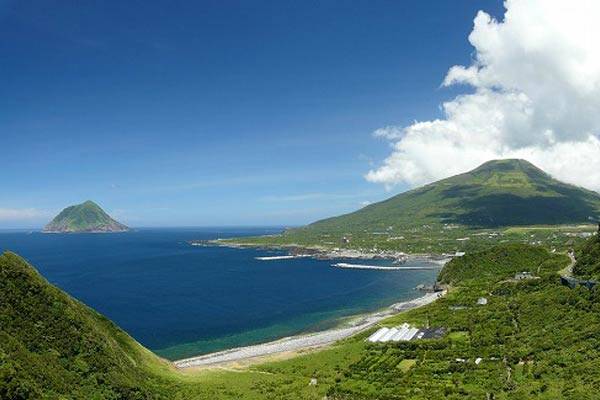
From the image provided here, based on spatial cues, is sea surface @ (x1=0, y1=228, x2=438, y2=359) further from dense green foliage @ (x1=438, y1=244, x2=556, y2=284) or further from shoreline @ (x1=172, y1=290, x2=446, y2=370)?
dense green foliage @ (x1=438, y1=244, x2=556, y2=284)

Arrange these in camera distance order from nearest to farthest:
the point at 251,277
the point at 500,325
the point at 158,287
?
1. the point at 500,325
2. the point at 158,287
3. the point at 251,277

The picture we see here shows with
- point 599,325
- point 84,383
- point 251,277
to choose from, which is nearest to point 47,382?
point 84,383

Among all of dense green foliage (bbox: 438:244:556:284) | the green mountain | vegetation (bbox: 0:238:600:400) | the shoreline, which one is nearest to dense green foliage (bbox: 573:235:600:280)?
vegetation (bbox: 0:238:600:400)

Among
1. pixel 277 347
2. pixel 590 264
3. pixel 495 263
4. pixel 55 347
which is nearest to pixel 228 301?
pixel 277 347

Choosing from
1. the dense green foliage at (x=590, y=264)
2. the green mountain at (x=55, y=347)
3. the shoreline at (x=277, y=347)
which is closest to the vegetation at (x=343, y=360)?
the green mountain at (x=55, y=347)

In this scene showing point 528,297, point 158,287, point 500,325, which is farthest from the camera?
point 158,287

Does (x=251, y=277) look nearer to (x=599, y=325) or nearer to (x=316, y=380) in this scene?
(x=316, y=380)
